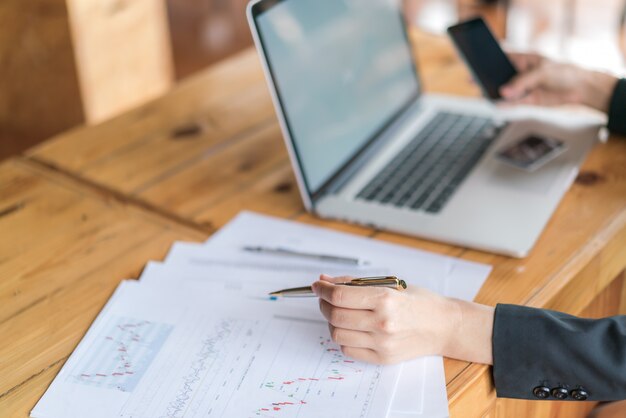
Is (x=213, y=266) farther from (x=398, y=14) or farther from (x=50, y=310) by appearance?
(x=398, y=14)

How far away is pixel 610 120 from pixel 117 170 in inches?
33.7

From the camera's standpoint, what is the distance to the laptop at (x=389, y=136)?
119cm

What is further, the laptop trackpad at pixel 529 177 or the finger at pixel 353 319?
the laptop trackpad at pixel 529 177

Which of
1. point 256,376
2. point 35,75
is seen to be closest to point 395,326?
point 256,376

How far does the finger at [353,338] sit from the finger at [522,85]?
0.68m

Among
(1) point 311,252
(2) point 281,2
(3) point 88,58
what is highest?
(2) point 281,2

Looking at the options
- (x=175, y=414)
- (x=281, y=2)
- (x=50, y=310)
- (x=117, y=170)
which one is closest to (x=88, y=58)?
(x=117, y=170)

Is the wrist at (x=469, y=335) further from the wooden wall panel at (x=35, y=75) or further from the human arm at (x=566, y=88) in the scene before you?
the wooden wall panel at (x=35, y=75)

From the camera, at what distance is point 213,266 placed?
3.69 ft

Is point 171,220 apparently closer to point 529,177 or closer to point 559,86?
point 529,177

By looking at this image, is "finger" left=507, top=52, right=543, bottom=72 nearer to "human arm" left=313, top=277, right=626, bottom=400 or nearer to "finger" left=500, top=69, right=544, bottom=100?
"finger" left=500, top=69, right=544, bottom=100

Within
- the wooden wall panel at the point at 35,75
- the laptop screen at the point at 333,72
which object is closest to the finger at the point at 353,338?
the laptop screen at the point at 333,72

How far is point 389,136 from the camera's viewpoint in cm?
145

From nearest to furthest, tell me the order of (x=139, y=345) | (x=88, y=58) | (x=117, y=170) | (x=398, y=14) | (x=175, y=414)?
(x=175, y=414) < (x=139, y=345) < (x=117, y=170) < (x=398, y=14) < (x=88, y=58)
